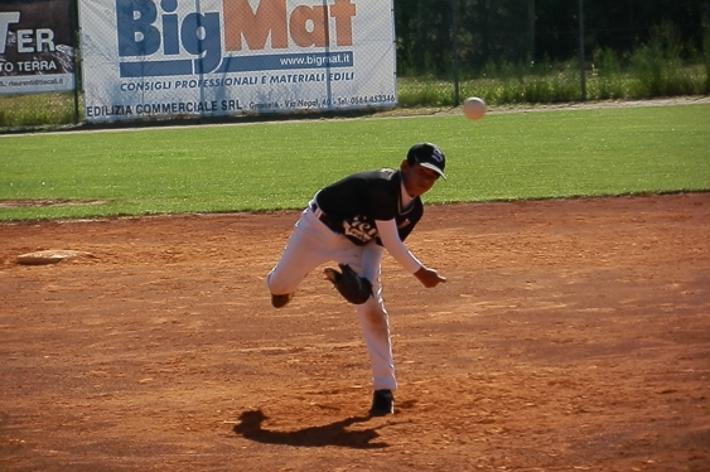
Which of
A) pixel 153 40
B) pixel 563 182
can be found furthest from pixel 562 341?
pixel 153 40

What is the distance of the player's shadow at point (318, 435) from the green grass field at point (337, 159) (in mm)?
9790

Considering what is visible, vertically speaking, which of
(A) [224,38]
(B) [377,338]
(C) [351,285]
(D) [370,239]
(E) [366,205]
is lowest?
(B) [377,338]

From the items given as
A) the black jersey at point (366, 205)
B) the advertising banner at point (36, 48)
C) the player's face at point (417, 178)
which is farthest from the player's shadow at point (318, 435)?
the advertising banner at point (36, 48)

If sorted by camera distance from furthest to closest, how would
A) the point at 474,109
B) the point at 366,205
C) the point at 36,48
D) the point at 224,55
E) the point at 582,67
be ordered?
the point at 36,48, the point at 582,67, the point at 224,55, the point at 474,109, the point at 366,205

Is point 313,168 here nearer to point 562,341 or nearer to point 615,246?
point 615,246

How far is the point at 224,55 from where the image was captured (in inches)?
1336

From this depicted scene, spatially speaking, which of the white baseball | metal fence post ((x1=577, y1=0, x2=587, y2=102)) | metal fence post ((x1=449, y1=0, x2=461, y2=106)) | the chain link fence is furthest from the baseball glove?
metal fence post ((x1=449, y1=0, x2=461, y2=106))

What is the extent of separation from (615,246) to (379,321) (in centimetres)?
645

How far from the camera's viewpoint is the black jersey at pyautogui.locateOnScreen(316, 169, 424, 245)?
801 cm

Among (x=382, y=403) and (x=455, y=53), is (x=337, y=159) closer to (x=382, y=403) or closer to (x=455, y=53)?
(x=455, y=53)

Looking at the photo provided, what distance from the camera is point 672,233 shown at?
48.8 ft

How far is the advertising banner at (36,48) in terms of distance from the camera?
34.5 meters

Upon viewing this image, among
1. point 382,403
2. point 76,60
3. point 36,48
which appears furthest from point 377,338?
point 36,48

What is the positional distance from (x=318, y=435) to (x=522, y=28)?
31538 mm
